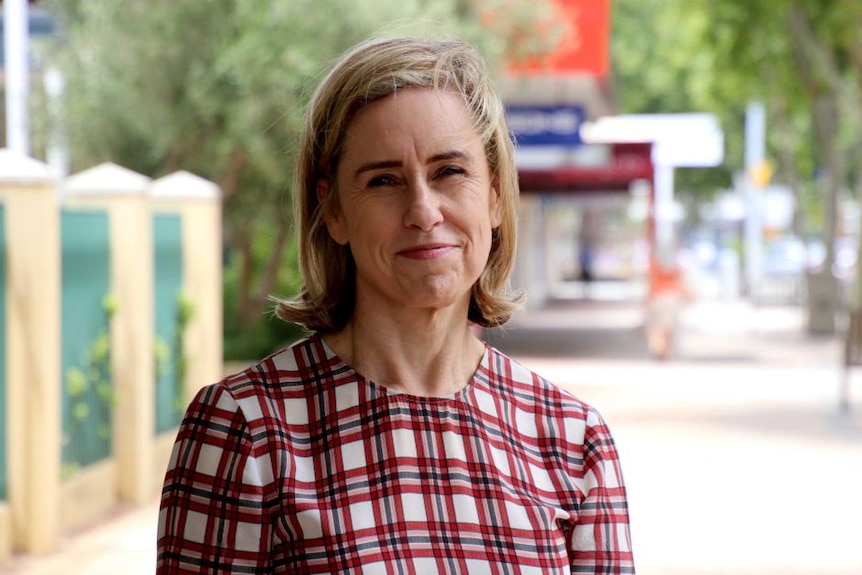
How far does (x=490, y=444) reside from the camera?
2104mm

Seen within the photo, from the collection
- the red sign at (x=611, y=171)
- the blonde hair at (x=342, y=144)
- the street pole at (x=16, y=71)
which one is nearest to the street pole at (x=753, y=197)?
the red sign at (x=611, y=171)

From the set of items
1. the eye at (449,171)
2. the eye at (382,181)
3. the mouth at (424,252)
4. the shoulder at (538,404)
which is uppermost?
the eye at (449,171)

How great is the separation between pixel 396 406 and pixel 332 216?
0.29 meters

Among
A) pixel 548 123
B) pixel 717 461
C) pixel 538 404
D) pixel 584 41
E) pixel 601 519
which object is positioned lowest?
pixel 717 461

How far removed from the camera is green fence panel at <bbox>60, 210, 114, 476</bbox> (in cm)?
882

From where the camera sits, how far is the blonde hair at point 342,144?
205cm

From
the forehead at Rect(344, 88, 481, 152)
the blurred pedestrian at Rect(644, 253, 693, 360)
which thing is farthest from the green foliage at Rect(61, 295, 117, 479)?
the blurred pedestrian at Rect(644, 253, 693, 360)

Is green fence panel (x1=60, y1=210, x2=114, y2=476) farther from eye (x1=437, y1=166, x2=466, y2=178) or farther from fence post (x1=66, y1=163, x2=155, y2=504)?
eye (x1=437, y1=166, x2=466, y2=178)

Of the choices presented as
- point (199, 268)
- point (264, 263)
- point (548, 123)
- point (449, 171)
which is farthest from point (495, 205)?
point (548, 123)

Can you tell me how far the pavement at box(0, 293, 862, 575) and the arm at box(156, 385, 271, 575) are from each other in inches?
29.3

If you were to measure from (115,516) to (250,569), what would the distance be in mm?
7610

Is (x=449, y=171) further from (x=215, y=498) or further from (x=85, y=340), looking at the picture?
(x=85, y=340)

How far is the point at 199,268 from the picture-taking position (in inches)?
462

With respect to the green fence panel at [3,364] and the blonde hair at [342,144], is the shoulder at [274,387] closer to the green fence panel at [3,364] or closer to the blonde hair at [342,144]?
the blonde hair at [342,144]
